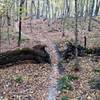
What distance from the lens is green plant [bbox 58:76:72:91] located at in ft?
58.6

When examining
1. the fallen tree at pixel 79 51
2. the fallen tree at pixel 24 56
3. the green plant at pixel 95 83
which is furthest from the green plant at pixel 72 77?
the fallen tree at pixel 79 51

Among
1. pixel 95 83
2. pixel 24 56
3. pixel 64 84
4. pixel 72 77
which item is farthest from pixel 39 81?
pixel 24 56

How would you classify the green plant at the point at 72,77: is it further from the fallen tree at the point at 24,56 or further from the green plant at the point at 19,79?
the fallen tree at the point at 24,56

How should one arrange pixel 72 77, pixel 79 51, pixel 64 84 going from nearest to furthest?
1. pixel 64 84
2. pixel 72 77
3. pixel 79 51

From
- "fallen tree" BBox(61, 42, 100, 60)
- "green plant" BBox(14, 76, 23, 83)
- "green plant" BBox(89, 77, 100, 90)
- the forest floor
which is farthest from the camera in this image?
"fallen tree" BBox(61, 42, 100, 60)

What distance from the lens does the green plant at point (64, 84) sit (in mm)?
17875

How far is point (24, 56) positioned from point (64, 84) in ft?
22.5

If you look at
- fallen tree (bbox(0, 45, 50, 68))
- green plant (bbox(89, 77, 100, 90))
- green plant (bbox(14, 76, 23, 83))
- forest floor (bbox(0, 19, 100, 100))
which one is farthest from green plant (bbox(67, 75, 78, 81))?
fallen tree (bbox(0, 45, 50, 68))

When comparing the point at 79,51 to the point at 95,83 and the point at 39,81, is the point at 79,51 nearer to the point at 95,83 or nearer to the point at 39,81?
the point at 39,81

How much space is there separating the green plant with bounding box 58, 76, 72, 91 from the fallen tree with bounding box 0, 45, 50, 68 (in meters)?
5.48

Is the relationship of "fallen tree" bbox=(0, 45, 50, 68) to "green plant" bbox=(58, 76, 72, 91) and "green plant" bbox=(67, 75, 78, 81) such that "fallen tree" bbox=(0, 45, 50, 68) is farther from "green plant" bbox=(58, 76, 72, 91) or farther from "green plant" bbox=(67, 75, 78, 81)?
"green plant" bbox=(58, 76, 72, 91)

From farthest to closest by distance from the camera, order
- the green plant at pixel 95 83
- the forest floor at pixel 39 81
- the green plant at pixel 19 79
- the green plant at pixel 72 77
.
A: 1. the green plant at pixel 72 77
2. the green plant at pixel 19 79
3. the green plant at pixel 95 83
4. the forest floor at pixel 39 81

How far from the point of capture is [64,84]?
18.3m

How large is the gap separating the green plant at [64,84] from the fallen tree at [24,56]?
5.48m
